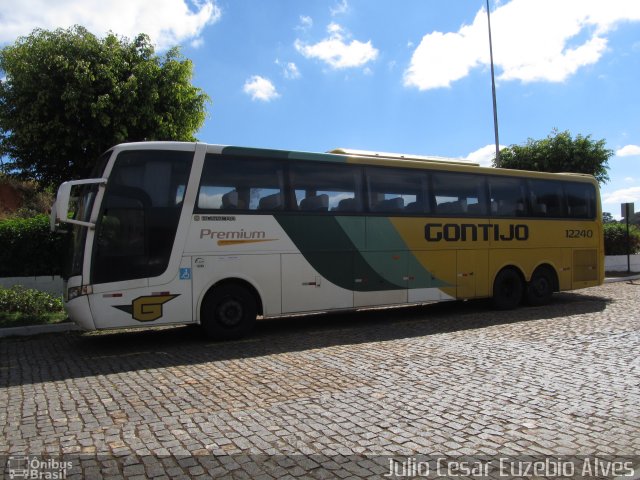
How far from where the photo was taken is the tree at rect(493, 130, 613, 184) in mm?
20453

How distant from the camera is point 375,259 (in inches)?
390

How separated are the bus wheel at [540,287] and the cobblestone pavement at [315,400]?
3.39m

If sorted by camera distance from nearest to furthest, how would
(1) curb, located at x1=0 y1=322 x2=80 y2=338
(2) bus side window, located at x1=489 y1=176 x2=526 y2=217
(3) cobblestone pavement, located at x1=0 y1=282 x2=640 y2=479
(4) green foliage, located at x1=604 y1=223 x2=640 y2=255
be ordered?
1. (3) cobblestone pavement, located at x1=0 y1=282 x2=640 y2=479
2. (1) curb, located at x1=0 y1=322 x2=80 y2=338
3. (2) bus side window, located at x1=489 y1=176 x2=526 y2=217
4. (4) green foliage, located at x1=604 y1=223 x2=640 y2=255

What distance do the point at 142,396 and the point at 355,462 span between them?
277 cm

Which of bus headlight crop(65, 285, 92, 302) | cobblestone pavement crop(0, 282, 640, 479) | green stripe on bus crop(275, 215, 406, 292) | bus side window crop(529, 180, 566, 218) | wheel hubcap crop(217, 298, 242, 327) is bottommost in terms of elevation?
cobblestone pavement crop(0, 282, 640, 479)

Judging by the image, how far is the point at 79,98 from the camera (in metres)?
10.6

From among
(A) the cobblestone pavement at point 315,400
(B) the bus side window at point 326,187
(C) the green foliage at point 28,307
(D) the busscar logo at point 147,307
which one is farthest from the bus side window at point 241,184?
(C) the green foliage at point 28,307

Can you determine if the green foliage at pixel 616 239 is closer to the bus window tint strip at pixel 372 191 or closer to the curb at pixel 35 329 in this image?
the bus window tint strip at pixel 372 191

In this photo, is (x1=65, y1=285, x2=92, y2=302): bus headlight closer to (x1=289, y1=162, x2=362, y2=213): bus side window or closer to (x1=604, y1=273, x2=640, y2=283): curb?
(x1=289, y1=162, x2=362, y2=213): bus side window

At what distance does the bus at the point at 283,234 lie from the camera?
25.1 ft

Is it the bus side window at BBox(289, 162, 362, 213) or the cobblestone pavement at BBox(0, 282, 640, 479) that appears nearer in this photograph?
the cobblestone pavement at BBox(0, 282, 640, 479)

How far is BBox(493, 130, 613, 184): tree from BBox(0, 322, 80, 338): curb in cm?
1828

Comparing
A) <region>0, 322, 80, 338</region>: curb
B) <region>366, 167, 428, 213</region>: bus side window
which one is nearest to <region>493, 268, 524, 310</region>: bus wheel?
<region>366, 167, 428, 213</region>: bus side window

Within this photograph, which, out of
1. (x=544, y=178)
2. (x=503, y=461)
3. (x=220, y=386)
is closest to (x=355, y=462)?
(x=503, y=461)
